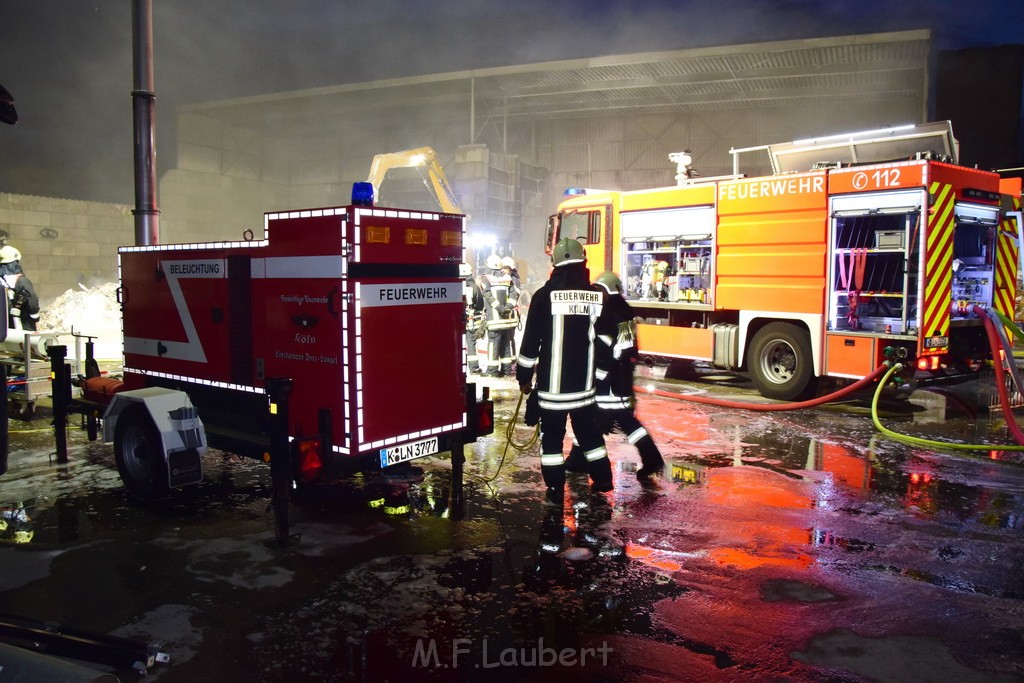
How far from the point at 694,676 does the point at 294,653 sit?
172cm

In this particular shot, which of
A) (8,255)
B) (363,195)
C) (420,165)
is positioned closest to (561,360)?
(363,195)

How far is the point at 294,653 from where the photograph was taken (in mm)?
3285

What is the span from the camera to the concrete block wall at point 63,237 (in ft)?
61.3

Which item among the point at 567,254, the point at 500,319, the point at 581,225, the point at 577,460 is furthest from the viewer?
the point at 581,225

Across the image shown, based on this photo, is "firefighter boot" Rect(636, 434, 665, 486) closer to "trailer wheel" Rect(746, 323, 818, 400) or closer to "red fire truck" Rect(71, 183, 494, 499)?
"red fire truck" Rect(71, 183, 494, 499)

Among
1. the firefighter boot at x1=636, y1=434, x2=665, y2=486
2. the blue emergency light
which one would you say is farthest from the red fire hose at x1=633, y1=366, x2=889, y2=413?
the blue emergency light

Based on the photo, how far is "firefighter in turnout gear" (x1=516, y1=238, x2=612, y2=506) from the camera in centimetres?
534

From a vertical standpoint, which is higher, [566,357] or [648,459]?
[566,357]

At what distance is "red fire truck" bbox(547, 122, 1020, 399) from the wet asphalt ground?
2.45 m

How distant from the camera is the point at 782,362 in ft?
32.3

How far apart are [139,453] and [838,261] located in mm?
7874

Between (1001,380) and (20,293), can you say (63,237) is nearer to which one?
(20,293)
